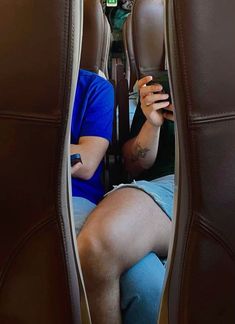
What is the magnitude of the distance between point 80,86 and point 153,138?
25 centimetres

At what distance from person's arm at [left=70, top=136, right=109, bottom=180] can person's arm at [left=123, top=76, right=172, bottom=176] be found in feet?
0.36

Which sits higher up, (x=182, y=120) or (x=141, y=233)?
(x=182, y=120)

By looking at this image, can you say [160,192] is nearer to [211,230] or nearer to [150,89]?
[150,89]

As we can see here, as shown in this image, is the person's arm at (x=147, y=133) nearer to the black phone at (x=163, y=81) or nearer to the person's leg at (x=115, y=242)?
the black phone at (x=163, y=81)

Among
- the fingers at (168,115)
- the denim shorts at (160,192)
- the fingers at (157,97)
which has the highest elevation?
the fingers at (157,97)

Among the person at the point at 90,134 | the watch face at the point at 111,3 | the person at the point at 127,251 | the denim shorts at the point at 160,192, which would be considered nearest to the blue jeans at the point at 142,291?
the person at the point at 127,251

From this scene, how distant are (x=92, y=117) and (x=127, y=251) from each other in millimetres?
472

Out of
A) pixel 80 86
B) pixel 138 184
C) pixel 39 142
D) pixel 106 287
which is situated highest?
pixel 80 86

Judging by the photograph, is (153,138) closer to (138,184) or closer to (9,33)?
(138,184)

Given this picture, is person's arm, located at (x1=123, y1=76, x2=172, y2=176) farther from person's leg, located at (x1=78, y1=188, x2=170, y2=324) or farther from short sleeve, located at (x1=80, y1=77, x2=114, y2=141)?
person's leg, located at (x1=78, y1=188, x2=170, y2=324)

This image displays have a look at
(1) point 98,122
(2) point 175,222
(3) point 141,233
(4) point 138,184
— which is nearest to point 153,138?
(1) point 98,122

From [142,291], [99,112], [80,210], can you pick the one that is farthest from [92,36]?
[142,291]

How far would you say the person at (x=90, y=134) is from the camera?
109cm

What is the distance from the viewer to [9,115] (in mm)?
532
